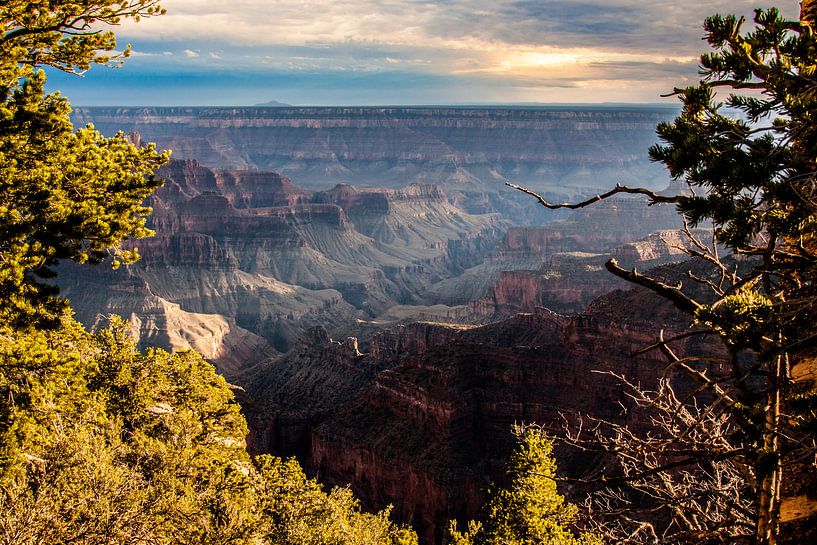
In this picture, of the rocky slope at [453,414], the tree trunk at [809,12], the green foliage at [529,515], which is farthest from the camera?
the rocky slope at [453,414]

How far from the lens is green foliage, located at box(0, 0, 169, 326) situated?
66.4 feet

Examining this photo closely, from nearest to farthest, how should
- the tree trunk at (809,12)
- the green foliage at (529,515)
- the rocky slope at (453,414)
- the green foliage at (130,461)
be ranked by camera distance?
1. the tree trunk at (809,12)
2. the green foliage at (130,461)
3. the green foliage at (529,515)
4. the rocky slope at (453,414)

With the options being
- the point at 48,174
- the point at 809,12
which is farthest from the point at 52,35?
the point at 809,12

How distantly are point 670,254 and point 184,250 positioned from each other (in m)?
113

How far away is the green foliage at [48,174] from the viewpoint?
66.4ft

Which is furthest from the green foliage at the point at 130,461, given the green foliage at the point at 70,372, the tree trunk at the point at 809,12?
the tree trunk at the point at 809,12

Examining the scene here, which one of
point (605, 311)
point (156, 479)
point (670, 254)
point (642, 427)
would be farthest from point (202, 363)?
point (670, 254)

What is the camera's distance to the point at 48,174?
20.4 m

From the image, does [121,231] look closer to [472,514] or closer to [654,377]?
[472,514]

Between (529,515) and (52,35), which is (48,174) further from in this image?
(529,515)

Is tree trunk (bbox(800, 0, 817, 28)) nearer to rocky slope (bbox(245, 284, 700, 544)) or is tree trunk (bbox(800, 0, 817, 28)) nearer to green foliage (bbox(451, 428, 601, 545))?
green foliage (bbox(451, 428, 601, 545))

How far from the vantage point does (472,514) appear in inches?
2122

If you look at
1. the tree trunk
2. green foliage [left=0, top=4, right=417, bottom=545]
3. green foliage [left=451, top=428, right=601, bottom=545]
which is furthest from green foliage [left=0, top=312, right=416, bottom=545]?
the tree trunk

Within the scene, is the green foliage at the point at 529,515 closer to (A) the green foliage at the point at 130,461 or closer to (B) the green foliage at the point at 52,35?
(A) the green foliage at the point at 130,461
